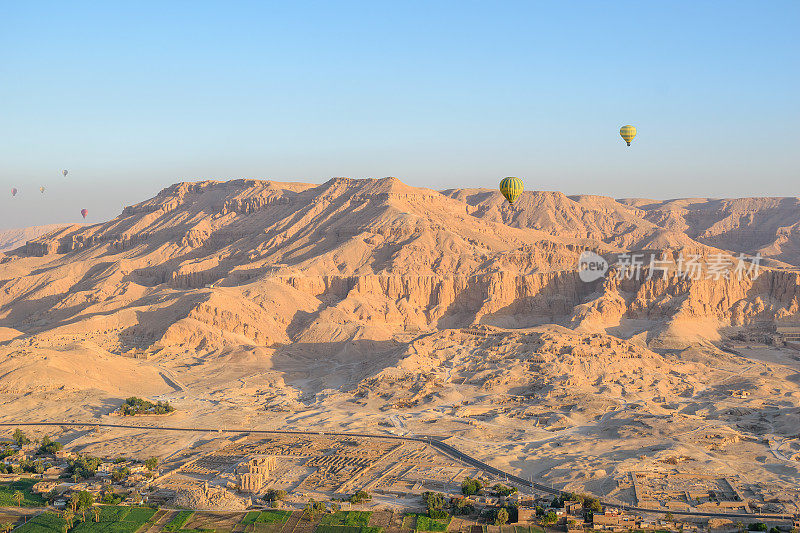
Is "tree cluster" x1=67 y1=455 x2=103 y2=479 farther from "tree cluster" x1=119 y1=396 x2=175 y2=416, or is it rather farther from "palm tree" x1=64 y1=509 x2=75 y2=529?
"tree cluster" x1=119 y1=396 x2=175 y2=416

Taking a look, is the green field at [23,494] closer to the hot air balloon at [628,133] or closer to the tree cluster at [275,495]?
the tree cluster at [275,495]

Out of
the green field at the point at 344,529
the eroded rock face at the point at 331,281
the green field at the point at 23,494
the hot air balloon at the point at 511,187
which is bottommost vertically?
the green field at the point at 23,494

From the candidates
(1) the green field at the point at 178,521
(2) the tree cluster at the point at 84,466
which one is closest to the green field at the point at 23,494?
(2) the tree cluster at the point at 84,466

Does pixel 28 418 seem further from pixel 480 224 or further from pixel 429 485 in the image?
pixel 480 224

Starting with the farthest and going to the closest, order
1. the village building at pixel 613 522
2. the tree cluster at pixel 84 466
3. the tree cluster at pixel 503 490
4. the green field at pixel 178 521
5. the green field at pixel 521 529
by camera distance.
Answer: the tree cluster at pixel 84 466 → the tree cluster at pixel 503 490 → the green field at pixel 178 521 → the green field at pixel 521 529 → the village building at pixel 613 522

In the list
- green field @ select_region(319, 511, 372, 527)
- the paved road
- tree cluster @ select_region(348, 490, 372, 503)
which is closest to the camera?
green field @ select_region(319, 511, 372, 527)

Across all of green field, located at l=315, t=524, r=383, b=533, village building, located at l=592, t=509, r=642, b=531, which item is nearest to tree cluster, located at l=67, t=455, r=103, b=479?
green field, located at l=315, t=524, r=383, b=533

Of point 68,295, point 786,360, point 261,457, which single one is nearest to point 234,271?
point 68,295
